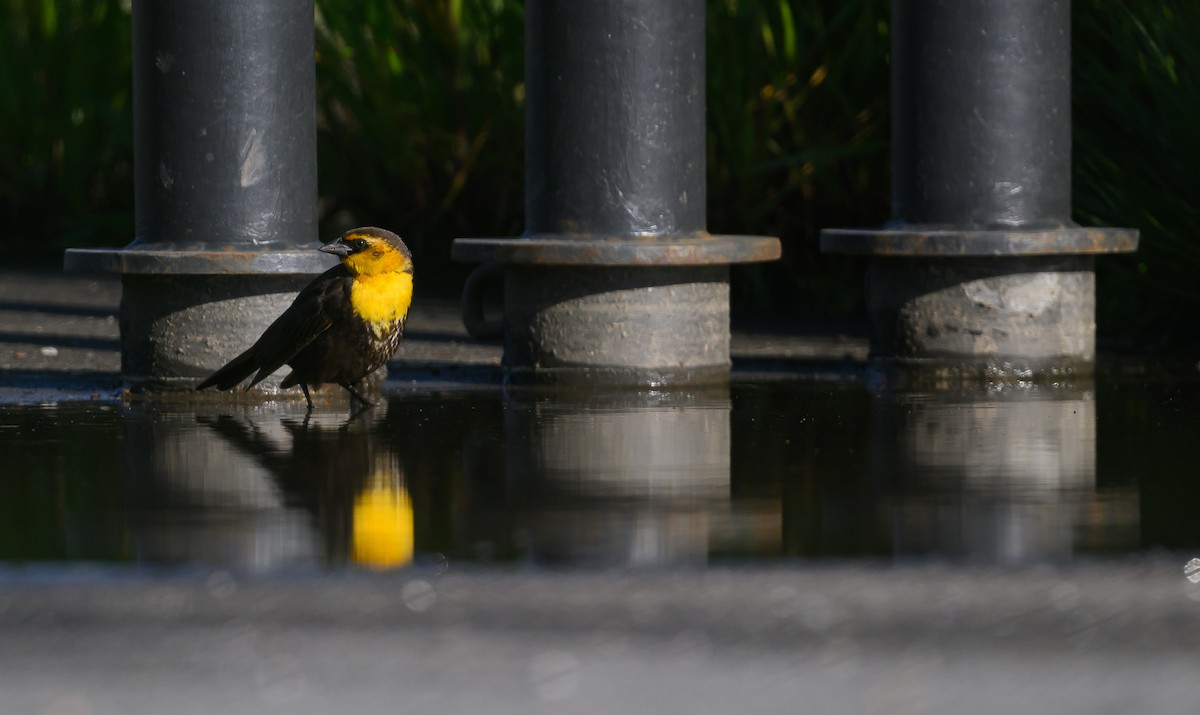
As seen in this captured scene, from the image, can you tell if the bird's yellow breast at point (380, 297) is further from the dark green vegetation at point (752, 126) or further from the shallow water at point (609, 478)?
the dark green vegetation at point (752, 126)

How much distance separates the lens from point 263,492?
168 inches

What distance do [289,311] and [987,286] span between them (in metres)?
2.29

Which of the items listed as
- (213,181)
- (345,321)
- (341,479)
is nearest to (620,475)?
(341,479)

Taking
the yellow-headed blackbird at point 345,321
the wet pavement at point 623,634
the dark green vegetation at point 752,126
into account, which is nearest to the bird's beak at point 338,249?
the yellow-headed blackbird at point 345,321

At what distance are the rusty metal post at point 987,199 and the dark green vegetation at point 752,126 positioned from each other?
72 cm

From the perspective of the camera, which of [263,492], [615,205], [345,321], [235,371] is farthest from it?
[615,205]

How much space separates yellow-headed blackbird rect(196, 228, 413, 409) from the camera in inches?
228

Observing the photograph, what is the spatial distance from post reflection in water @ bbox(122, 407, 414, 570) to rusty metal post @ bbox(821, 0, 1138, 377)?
2.04 m

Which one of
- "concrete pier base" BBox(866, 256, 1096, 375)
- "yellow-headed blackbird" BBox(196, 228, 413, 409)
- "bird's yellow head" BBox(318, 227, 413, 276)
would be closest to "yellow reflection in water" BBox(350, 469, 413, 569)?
"yellow-headed blackbird" BBox(196, 228, 413, 409)

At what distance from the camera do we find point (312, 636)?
3.18m

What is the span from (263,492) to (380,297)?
64.9 inches

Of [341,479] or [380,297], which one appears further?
[380,297]

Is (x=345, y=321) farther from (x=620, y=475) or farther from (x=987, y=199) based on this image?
(x=987, y=199)

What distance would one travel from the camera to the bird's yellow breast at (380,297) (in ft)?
19.1
